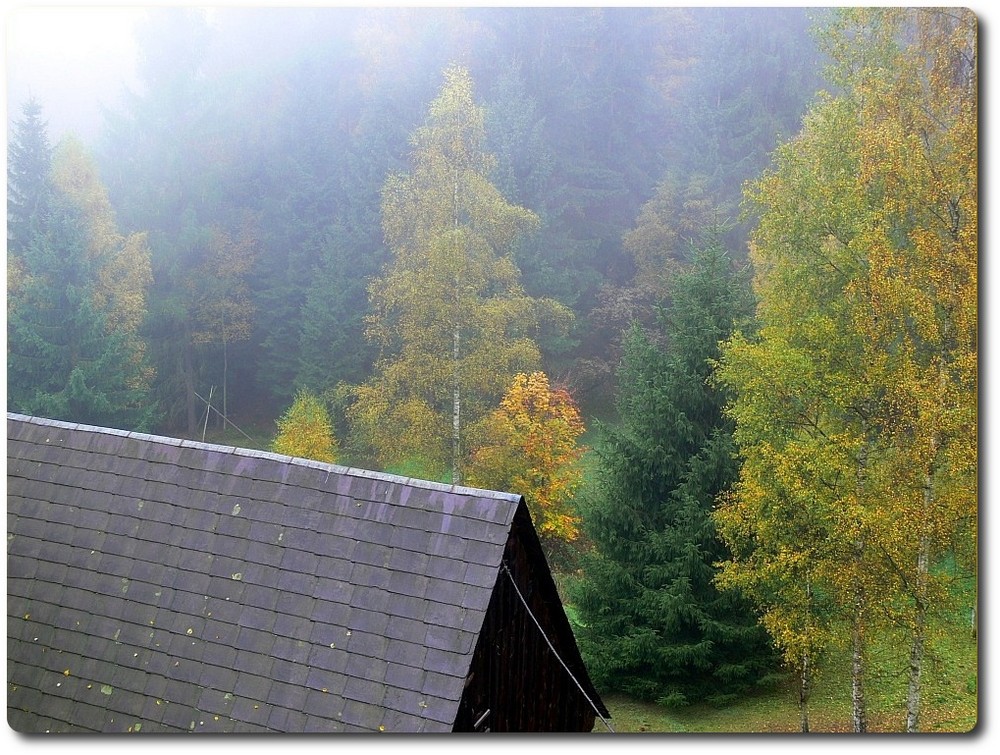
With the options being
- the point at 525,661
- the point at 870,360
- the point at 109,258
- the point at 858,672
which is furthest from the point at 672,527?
the point at 109,258

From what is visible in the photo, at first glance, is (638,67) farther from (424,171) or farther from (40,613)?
(40,613)

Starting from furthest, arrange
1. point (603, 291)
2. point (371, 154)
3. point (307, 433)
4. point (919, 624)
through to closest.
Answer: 1. point (603, 291)
2. point (371, 154)
3. point (307, 433)
4. point (919, 624)

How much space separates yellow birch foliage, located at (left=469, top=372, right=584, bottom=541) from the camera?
303 inches

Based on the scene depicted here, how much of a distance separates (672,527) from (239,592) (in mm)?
3970

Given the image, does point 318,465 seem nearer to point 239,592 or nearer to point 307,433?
point 239,592

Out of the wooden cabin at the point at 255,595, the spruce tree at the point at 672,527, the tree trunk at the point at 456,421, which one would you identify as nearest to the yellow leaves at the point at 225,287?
the tree trunk at the point at 456,421

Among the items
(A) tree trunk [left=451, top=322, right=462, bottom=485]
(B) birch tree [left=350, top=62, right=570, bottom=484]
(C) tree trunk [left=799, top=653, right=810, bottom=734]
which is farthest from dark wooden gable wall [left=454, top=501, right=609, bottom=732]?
(B) birch tree [left=350, top=62, right=570, bottom=484]

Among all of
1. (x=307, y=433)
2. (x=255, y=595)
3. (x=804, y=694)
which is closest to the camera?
(x=255, y=595)

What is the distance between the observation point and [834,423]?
15.1 ft

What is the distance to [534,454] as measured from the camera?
786cm

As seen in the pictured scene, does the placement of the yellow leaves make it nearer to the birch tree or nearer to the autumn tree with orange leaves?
the birch tree

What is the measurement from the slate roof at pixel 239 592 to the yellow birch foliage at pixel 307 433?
4.82 m

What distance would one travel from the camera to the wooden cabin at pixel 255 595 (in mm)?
2578

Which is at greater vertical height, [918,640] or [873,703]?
[918,640]
